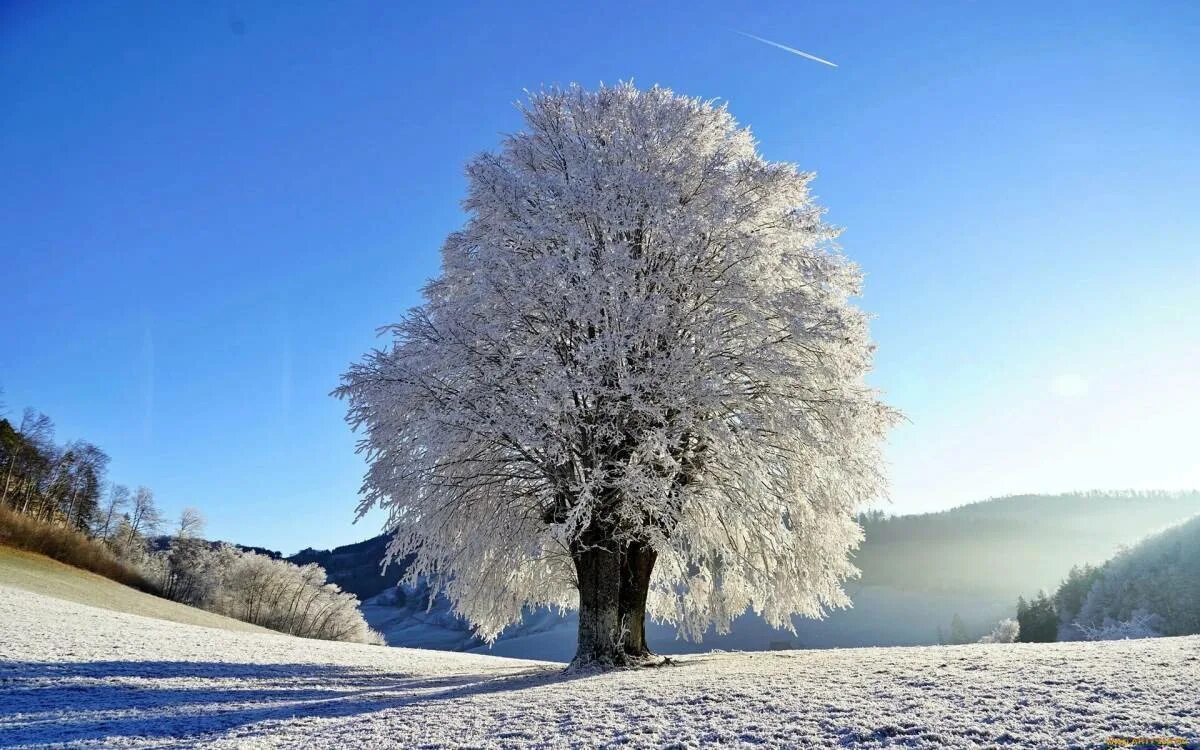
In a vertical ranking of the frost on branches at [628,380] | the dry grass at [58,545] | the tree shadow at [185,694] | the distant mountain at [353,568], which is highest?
the frost on branches at [628,380]

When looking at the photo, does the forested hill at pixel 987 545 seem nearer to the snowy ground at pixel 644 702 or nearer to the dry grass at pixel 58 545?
the dry grass at pixel 58 545

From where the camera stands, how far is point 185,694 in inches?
459

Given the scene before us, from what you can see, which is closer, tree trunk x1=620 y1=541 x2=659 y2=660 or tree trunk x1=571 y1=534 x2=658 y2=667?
tree trunk x1=571 y1=534 x2=658 y2=667

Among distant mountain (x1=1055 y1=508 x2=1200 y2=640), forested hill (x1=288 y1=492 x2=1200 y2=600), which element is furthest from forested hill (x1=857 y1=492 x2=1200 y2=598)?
distant mountain (x1=1055 y1=508 x2=1200 y2=640)

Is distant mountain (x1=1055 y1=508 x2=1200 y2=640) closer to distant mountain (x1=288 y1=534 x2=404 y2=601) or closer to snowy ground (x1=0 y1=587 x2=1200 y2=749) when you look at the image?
snowy ground (x1=0 y1=587 x2=1200 y2=749)

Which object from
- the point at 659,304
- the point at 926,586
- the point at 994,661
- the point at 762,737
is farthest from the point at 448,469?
the point at 926,586

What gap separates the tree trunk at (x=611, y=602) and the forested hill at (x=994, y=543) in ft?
437

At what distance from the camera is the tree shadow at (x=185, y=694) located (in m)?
9.14

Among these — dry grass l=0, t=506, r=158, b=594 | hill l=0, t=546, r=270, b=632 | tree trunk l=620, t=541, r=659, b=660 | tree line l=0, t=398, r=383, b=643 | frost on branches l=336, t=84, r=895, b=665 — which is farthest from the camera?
tree line l=0, t=398, r=383, b=643

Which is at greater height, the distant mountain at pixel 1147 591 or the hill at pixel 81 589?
the distant mountain at pixel 1147 591

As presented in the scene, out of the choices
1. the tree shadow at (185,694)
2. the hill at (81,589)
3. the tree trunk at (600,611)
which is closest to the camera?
the tree shadow at (185,694)

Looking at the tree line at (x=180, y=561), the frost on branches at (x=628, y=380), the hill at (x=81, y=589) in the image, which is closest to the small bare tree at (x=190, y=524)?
the tree line at (x=180, y=561)

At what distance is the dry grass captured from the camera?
44594 millimetres

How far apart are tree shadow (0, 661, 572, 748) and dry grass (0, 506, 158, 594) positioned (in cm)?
4083
